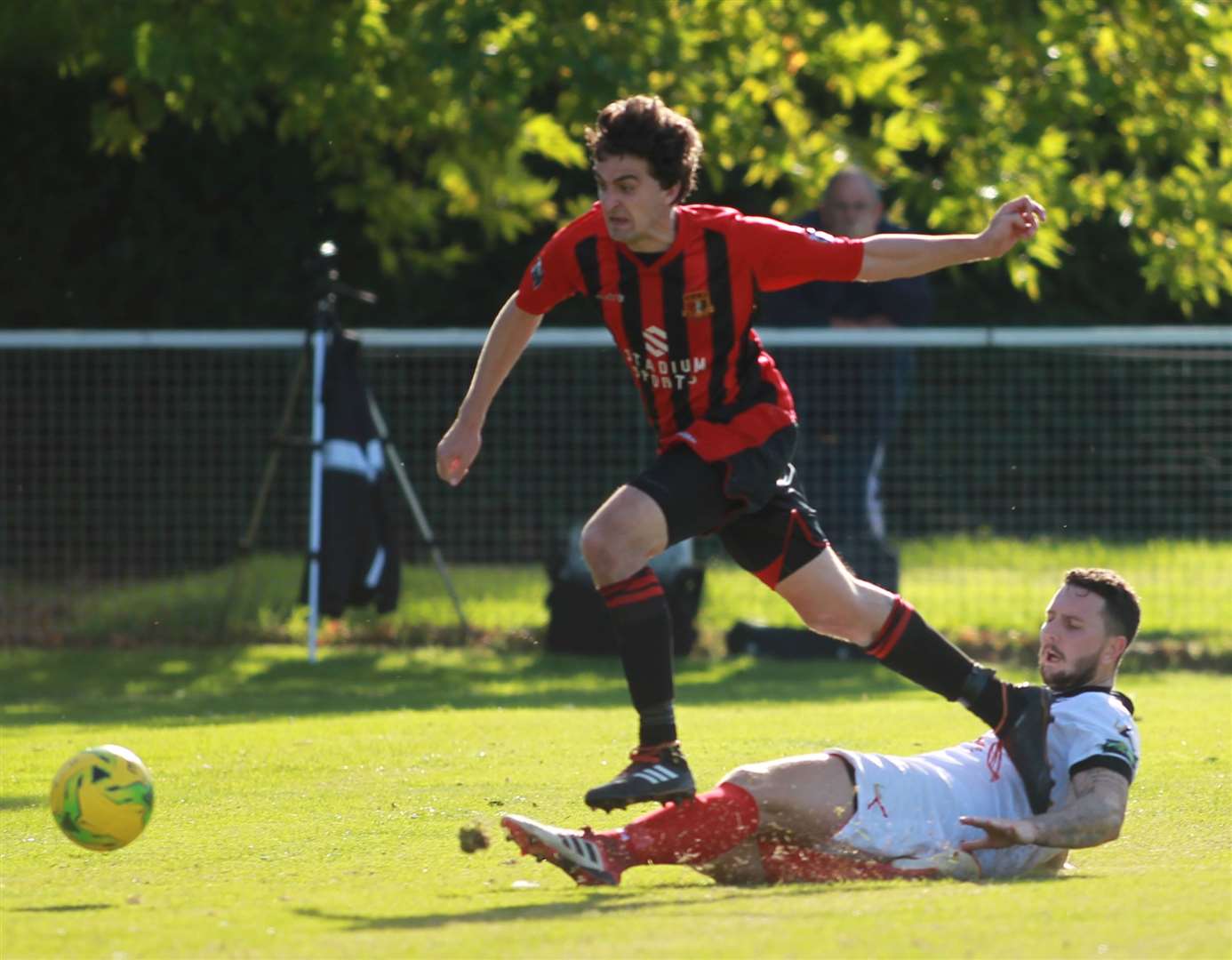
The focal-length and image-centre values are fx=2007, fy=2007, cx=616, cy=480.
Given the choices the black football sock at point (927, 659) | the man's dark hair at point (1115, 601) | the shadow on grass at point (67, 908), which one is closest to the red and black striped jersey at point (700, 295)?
the black football sock at point (927, 659)

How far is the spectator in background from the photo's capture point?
12148 millimetres

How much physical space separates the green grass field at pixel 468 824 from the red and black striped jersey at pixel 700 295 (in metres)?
1.38

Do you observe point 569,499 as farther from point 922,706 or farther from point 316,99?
point 922,706

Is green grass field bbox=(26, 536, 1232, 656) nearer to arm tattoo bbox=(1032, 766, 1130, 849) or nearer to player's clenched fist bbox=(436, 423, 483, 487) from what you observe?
player's clenched fist bbox=(436, 423, 483, 487)

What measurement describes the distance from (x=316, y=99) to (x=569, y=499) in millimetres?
3110

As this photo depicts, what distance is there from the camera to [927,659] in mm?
6098

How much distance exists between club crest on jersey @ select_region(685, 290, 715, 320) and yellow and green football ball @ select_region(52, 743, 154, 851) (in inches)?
81.7

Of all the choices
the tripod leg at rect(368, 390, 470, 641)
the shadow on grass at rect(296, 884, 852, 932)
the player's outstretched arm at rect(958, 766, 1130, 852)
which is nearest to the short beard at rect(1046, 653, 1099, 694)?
the player's outstretched arm at rect(958, 766, 1130, 852)

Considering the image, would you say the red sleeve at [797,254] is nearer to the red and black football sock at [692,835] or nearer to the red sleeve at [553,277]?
the red sleeve at [553,277]

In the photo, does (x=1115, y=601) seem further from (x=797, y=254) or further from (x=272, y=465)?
(x=272, y=465)

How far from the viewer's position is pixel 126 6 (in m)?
12.7

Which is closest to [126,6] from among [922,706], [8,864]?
[922,706]

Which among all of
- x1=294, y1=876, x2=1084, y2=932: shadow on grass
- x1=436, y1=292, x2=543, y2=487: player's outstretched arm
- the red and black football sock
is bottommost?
x1=294, y1=876, x2=1084, y2=932: shadow on grass

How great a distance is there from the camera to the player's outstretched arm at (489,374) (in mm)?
6137
